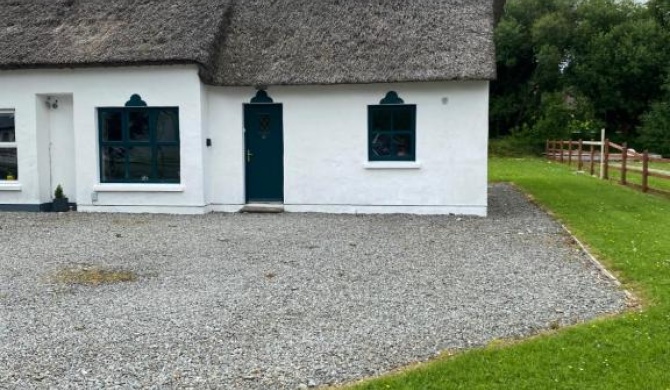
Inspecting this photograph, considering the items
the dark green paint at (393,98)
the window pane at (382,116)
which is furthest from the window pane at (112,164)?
the dark green paint at (393,98)

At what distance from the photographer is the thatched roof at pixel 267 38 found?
1320cm

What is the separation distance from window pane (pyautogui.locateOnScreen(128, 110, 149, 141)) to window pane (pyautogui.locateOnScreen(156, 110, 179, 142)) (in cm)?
26

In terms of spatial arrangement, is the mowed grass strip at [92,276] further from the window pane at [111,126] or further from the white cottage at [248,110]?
the window pane at [111,126]

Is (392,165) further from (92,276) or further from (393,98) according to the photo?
(92,276)

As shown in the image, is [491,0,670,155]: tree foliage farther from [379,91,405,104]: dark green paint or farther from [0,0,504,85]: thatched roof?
[379,91,405,104]: dark green paint

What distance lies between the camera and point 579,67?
40812 mm

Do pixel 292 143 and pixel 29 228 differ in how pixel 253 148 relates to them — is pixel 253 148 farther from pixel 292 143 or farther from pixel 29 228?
pixel 29 228

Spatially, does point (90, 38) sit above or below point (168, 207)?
above

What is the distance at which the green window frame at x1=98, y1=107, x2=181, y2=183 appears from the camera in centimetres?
1379

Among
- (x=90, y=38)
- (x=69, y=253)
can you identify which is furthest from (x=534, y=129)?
(x=69, y=253)

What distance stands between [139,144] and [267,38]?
3555 mm

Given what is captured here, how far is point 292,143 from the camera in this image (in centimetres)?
1386

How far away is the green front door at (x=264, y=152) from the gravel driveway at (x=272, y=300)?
241 centimetres

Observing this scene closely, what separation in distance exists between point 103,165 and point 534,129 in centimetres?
2922
